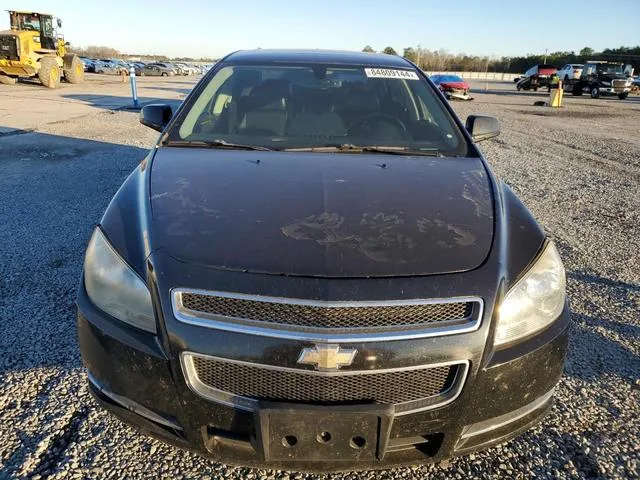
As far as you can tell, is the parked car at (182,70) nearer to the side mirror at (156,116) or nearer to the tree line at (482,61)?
the tree line at (482,61)

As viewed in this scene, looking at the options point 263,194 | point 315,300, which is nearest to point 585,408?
point 315,300

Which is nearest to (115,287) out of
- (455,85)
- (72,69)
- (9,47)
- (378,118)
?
(378,118)

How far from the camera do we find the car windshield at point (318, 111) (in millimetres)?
2793

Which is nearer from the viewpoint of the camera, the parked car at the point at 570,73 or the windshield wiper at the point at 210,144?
the windshield wiper at the point at 210,144

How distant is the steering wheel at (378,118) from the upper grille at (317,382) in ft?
5.72

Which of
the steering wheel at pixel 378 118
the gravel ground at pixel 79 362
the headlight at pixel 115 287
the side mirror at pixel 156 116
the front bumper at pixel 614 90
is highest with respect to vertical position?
the front bumper at pixel 614 90

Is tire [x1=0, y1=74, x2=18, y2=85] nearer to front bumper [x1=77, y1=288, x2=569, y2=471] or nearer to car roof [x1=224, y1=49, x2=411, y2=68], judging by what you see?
car roof [x1=224, y1=49, x2=411, y2=68]

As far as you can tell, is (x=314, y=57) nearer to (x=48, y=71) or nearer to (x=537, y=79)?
(x=48, y=71)

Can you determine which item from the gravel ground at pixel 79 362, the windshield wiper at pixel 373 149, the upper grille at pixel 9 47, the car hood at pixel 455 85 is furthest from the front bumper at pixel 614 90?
the windshield wiper at pixel 373 149

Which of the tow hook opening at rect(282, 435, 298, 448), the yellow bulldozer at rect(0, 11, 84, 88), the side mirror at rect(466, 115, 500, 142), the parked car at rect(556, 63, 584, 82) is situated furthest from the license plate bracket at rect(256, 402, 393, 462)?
the parked car at rect(556, 63, 584, 82)

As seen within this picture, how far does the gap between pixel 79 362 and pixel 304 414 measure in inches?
64.3

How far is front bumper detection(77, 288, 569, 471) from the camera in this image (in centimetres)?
150

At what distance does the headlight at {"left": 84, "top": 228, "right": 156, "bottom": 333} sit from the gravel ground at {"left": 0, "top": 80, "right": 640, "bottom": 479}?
70 centimetres

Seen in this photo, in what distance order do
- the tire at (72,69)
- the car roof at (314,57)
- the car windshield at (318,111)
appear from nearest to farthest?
the car windshield at (318,111) → the car roof at (314,57) → the tire at (72,69)
